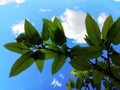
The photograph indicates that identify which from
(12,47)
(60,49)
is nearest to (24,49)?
(12,47)

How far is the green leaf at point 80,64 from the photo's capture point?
49.2 inches

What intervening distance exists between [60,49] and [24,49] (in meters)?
0.18

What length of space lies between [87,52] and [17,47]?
343 millimetres

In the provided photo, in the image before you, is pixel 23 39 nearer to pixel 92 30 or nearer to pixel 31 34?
pixel 31 34

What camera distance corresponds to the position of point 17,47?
1.27 metres

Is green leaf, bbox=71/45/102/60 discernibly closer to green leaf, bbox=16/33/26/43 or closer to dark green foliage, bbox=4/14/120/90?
dark green foliage, bbox=4/14/120/90

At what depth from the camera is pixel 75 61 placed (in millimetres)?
1258

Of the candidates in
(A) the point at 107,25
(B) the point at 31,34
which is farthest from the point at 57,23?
(A) the point at 107,25

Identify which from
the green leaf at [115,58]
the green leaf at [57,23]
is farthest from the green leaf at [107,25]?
the green leaf at [57,23]

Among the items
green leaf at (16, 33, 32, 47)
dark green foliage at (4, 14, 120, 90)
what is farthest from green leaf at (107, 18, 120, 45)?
green leaf at (16, 33, 32, 47)

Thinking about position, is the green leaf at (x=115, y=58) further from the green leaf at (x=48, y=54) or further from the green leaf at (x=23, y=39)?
the green leaf at (x=23, y=39)

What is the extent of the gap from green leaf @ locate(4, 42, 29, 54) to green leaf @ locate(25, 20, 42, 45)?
5 cm

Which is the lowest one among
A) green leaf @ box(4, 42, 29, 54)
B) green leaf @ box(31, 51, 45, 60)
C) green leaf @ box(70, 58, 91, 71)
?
green leaf @ box(70, 58, 91, 71)

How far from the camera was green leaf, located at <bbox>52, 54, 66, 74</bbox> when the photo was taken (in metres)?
1.26
